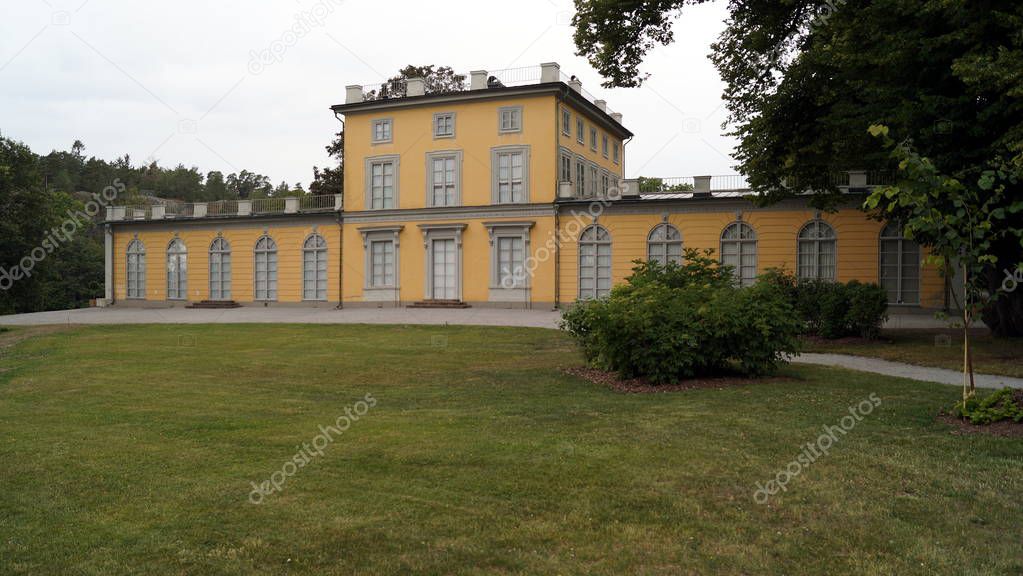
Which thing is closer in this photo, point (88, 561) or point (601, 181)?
point (88, 561)

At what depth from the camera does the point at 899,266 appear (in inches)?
1093

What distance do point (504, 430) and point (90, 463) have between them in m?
4.02

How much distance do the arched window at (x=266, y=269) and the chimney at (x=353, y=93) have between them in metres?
8.26

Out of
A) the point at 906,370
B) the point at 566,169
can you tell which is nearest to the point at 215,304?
the point at 566,169

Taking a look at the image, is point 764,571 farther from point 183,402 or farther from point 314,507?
point 183,402

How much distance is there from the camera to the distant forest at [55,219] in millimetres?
47125

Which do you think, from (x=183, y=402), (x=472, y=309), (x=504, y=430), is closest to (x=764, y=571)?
(x=504, y=430)

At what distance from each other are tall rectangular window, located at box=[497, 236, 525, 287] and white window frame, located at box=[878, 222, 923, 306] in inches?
574

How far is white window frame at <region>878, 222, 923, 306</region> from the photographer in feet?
90.4

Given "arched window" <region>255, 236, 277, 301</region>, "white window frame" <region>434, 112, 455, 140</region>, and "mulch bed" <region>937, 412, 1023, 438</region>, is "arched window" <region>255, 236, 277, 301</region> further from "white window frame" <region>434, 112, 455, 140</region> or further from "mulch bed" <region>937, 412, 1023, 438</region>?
"mulch bed" <region>937, 412, 1023, 438</region>

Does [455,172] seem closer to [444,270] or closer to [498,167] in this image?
[498,167]

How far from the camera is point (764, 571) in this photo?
4.59 m

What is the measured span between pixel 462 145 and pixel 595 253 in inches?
329

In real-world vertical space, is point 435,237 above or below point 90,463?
above
